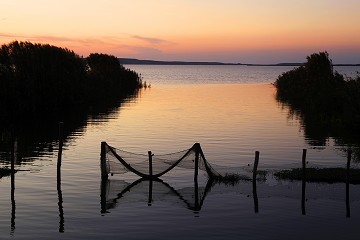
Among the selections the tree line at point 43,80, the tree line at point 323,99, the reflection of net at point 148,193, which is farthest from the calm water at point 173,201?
the tree line at point 43,80

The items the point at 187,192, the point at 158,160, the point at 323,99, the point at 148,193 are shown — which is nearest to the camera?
the point at 148,193

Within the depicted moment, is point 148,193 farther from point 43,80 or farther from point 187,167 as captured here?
point 43,80

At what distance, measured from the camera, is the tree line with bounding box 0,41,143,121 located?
72688 mm

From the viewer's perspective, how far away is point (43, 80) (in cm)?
8150

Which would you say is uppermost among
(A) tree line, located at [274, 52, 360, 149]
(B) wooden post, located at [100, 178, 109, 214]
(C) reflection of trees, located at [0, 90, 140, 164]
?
(A) tree line, located at [274, 52, 360, 149]

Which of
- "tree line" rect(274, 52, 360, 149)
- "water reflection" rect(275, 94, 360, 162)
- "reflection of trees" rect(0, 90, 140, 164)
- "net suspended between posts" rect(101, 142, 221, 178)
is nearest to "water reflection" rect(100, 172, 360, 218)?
"net suspended between posts" rect(101, 142, 221, 178)

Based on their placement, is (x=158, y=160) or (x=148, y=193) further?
(x=158, y=160)

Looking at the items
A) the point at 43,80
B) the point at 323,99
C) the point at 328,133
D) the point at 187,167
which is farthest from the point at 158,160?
the point at 43,80

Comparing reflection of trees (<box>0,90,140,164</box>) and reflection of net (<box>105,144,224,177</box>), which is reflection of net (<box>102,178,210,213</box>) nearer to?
reflection of net (<box>105,144,224,177</box>)

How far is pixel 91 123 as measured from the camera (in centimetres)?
6831

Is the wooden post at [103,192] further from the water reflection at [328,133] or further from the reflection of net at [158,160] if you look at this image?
the water reflection at [328,133]

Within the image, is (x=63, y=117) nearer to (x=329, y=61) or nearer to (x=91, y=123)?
(x=91, y=123)

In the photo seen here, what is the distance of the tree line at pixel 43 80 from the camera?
238 feet

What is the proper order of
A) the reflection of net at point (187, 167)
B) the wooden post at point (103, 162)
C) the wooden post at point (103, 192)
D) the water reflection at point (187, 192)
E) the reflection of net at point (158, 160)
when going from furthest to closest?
the reflection of net at point (187, 167)
the wooden post at point (103, 162)
the reflection of net at point (158, 160)
the water reflection at point (187, 192)
the wooden post at point (103, 192)
